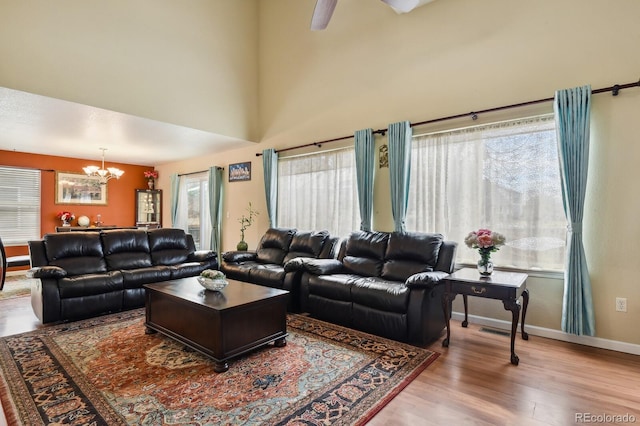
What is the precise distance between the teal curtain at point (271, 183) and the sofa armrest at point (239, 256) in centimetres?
90

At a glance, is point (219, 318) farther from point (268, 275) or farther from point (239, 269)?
point (239, 269)

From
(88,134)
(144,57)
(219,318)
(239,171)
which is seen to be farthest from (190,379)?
(88,134)

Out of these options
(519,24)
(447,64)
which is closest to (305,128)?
(447,64)

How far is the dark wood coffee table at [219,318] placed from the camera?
2561 millimetres

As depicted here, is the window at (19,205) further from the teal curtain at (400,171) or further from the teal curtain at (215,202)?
the teal curtain at (400,171)

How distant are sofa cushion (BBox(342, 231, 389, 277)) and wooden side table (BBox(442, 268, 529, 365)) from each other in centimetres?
94

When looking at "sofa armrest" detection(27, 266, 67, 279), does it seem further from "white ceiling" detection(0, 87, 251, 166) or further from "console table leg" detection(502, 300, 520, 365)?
"console table leg" detection(502, 300, 520, 365)

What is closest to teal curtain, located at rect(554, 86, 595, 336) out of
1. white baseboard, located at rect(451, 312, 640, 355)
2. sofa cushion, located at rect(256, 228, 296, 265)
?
white baseboard, located at rect(451, 312, 640, 355)

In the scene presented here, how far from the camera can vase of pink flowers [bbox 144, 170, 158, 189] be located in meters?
8.68

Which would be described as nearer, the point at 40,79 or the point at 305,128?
the point at 40,79

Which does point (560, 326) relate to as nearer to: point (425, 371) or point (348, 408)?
point (425, 371)

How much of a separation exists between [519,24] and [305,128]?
10.3 ft

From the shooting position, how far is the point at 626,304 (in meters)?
2.93

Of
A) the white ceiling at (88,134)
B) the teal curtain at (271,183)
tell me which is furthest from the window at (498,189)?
the white ceiling at (88,134)
